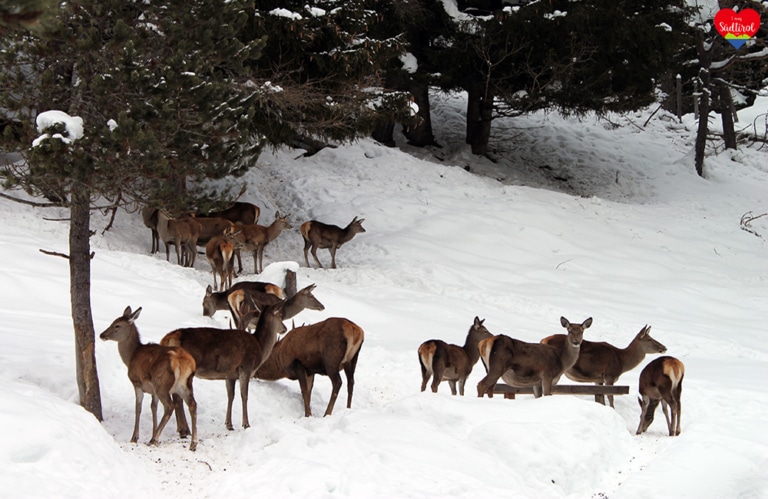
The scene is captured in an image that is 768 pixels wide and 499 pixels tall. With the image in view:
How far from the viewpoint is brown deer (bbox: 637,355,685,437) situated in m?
10.7

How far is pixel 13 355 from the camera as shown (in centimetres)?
951

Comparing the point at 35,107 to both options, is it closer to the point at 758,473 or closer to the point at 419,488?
the point at 419,488

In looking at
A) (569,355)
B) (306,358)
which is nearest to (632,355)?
(569,355)

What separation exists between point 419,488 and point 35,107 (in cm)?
508

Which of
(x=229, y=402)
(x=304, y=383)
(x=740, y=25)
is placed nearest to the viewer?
(x=229, y=402)

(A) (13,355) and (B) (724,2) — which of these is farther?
(B) (724,2)

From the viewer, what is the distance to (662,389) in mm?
10734

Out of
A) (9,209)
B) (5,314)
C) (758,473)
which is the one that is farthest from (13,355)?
(9,209)

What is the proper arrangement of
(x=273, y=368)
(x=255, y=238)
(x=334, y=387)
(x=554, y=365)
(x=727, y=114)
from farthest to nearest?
1. (x=727, y=114)
2. (x=255, y=238)
3. (x=554, y=365)
4. (x=273, y=368)
5. (x=334, y=387)

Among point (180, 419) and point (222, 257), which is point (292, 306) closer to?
point (180, 419)

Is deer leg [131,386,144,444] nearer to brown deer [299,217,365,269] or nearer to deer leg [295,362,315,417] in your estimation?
deer leg [295,362,315,417]

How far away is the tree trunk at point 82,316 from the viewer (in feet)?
27.7

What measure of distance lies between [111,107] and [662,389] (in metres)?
7.34

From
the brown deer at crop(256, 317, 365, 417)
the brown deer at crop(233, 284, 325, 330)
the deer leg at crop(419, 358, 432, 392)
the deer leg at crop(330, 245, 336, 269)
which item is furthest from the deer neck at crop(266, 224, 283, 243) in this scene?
the brown deer at crop(256, 317, 365, 417)
